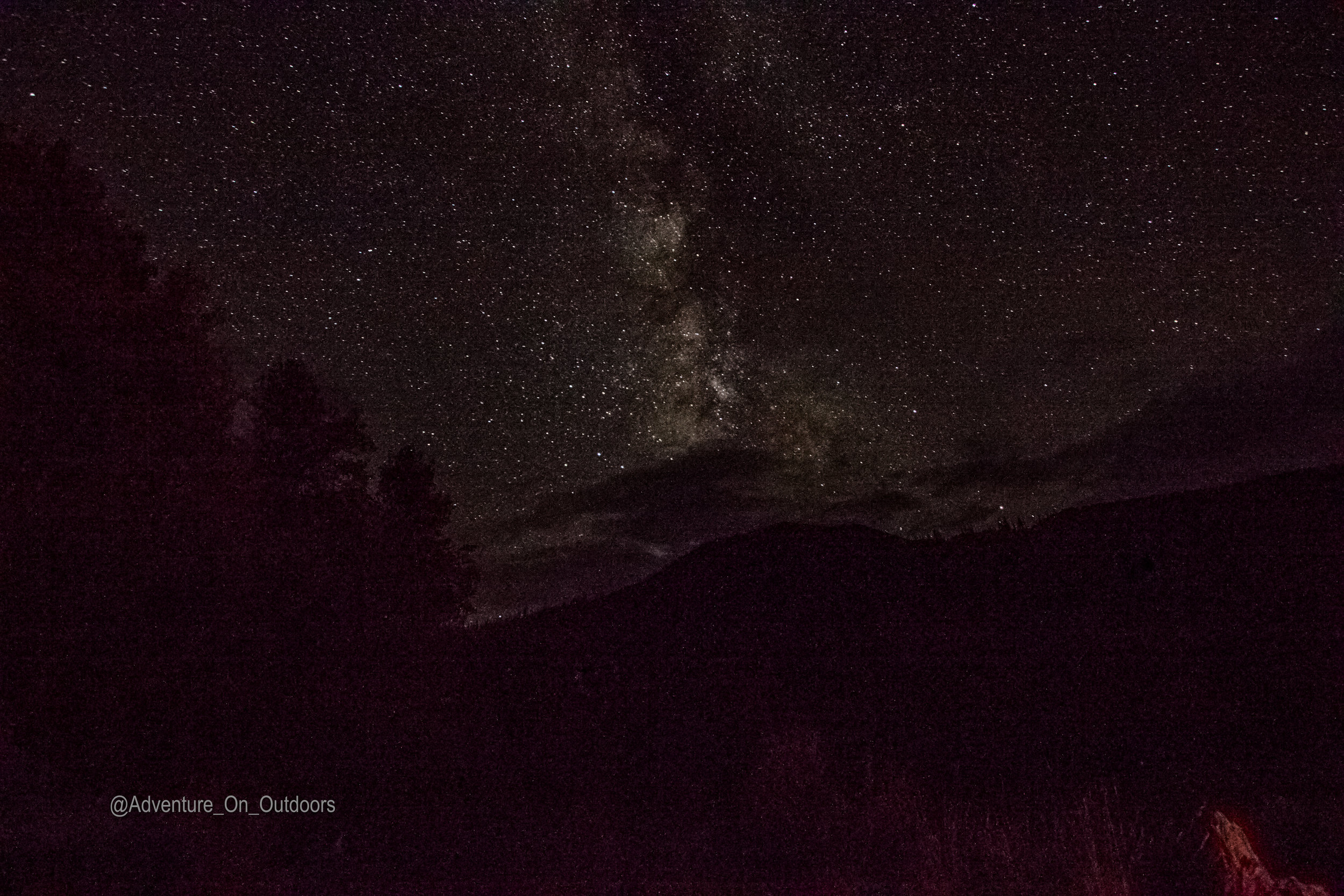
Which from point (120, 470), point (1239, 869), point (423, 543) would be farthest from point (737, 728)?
point (1239, 869)

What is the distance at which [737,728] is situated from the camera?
20.9m

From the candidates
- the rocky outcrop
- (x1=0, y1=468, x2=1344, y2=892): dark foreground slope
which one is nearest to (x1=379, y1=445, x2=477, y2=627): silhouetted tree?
(x1=0, y1=468, x2=1344, y2=892): dark foreground slope

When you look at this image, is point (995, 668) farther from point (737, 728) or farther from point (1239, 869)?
point (1239, 869)

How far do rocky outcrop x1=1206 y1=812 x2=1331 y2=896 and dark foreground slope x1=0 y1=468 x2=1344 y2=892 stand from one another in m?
1.13

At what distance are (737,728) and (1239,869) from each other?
16953 mm

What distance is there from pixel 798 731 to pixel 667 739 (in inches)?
305

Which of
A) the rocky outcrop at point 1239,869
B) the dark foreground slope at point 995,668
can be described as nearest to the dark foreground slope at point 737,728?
the dark foreground slope at point 995,668

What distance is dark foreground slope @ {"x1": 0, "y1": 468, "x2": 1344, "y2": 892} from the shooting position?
945 cm

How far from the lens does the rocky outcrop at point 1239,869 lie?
4.29m

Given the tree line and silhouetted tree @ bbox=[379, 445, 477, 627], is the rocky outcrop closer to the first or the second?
the tree line

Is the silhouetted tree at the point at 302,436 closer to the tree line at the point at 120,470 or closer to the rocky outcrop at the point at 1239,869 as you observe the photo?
the tree line at the point at 120,470

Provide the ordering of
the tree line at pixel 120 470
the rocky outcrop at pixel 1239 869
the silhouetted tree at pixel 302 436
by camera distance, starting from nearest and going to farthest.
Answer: the rocky outcrop at pixel 1239 869
the tree line at pixel 120 470
the silhouetted tree at pixel 302 436

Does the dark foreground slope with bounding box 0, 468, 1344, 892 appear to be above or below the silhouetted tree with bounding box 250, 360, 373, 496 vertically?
below

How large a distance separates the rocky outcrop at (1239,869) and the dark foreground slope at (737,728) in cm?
113
